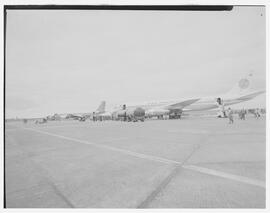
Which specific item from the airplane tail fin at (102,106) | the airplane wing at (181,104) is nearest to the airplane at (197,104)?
the airplane wing at (181,104)

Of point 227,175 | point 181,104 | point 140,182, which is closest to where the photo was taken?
point 140,182

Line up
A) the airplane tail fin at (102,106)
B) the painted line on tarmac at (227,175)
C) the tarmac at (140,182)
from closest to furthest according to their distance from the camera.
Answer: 1. the tarmac at (140,182)
2. the painted line on tarmac at (227,175)
3. the airplane tail fin at (102,106)

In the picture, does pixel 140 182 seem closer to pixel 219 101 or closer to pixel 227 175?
pixel 227 175

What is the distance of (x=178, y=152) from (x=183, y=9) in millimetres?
4004

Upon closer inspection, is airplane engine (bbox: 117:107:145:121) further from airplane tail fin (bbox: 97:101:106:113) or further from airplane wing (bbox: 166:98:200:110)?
airplane tail fin (bbox: 97:101:106:113)

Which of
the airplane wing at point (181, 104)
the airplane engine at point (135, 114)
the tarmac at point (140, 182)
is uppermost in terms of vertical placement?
the airplane wing at point (181, 104)

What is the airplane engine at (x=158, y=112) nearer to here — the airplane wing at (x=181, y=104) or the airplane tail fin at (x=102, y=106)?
the airplane wing at (x=181, y=104)

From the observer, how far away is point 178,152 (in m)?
5.97

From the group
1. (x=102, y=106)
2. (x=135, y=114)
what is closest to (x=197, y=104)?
(x=135, y=114)

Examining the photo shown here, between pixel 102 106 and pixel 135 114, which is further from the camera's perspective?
pixel 102 106

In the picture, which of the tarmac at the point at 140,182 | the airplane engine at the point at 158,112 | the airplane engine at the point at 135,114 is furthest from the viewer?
the airplane engine at the point at 158,112

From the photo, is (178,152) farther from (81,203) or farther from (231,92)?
(231,92)

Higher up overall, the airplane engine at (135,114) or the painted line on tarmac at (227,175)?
the airplane engine at (135,114)

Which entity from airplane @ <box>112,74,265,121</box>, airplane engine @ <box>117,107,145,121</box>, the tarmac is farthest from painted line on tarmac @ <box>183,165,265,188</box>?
airplane @ <box>112,74,265,121</box>
